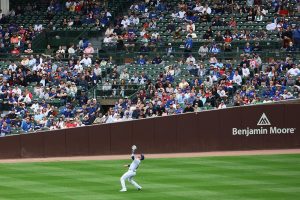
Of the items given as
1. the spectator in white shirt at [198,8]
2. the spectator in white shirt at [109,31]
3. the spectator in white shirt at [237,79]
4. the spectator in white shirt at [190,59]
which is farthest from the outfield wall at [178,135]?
the spectator in white shirt at [109,31]

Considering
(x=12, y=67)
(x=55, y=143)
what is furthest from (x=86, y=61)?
(x=55, y=143)

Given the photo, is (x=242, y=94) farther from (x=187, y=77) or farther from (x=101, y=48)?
(x=101, y=48)

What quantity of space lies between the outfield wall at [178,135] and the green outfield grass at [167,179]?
2.25 meters

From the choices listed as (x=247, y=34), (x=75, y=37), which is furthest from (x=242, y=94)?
(x=75, y=37)

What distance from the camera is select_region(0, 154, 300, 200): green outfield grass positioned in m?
27.0

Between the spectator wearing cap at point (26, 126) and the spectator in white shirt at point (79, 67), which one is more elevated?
the spectator in white shirt at point (79, 67)

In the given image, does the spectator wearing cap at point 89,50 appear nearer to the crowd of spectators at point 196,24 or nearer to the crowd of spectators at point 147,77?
the crowd of spectators at point 147,77

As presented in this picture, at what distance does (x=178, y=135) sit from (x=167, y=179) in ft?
30.4

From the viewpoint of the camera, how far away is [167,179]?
30766 millimetres

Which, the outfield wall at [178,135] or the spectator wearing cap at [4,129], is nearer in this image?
the outfield wall at [178,135]

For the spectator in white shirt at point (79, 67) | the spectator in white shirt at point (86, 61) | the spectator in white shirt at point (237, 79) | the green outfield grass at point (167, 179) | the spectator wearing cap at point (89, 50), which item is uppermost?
the spectator wearing cap at point (89, 50)

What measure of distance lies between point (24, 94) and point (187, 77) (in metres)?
7.94

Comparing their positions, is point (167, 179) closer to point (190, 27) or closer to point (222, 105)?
point (222, 105)

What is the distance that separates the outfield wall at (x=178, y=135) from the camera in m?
38.0
